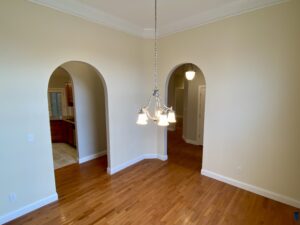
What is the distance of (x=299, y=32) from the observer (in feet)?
8.27

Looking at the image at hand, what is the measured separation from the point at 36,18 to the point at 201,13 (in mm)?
2911

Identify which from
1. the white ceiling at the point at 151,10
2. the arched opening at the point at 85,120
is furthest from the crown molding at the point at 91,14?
Result: the arched opening at the point at 85,120

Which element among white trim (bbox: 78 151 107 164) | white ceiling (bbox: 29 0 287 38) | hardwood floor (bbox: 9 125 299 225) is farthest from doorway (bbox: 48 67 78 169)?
white ceiling (bbox: 29 0 287 38)

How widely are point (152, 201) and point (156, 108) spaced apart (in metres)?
1.71

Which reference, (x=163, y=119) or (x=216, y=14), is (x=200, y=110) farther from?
(x=163, y=119)

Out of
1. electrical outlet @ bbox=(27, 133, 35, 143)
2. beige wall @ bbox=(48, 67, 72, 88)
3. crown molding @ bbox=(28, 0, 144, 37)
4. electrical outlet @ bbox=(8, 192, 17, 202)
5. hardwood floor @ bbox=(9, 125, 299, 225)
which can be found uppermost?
crown molding @ bbox=(28, 0, 144, 37)

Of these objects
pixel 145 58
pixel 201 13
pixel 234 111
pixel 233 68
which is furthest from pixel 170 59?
pixel 234 111

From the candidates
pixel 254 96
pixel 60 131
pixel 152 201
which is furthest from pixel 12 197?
pixel 254 96

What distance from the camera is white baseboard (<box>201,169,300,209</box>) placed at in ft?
9.34

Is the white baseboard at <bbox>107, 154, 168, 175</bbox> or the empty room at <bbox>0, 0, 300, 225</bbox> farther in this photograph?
the white baseboard at <bbox>107, 154, 168, 175</bbox>

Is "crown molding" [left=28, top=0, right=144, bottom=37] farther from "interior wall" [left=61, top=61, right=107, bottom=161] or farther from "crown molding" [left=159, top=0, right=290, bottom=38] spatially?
"interior wall" [left=61, top=61, right=107, bottom=161]

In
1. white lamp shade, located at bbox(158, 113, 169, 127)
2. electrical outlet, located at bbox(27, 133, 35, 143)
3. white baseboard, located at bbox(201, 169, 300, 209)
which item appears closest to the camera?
white lamp shade, located at bbox(158, 113, 169, 127)

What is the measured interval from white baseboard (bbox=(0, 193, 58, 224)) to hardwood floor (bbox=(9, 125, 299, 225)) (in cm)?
9

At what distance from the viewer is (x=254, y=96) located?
300 centimetres
